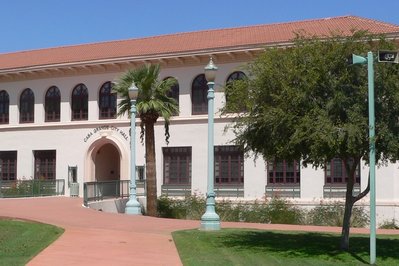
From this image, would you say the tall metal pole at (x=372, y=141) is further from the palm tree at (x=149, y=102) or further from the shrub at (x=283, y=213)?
the palm tree at (x=149, y=102)

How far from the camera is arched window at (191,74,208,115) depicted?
35019 millimetres

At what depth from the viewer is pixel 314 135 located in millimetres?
13531

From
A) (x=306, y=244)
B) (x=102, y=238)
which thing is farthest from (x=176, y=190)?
(x=306, y=244)

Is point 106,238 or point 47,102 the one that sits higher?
point 47,102

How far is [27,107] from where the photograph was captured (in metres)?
40.2

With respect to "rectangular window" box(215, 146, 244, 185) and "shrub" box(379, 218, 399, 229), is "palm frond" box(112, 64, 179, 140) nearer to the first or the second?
"rectangular window" box(215, 146, 244, 185)

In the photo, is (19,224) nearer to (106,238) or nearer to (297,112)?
(106,238)

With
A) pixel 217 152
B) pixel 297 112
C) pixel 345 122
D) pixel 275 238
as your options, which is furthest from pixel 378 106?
pixel 217 152

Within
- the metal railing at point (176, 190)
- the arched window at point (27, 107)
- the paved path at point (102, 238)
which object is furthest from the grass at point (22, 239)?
the arched window at point (27, 107)

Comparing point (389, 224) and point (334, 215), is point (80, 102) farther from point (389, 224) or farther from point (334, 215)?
point (389, 224)

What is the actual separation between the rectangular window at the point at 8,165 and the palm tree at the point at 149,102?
1296 cm

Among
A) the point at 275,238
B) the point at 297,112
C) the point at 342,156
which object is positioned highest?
the point at 297,112

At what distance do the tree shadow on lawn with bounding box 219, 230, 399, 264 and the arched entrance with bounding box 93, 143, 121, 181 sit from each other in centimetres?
2110

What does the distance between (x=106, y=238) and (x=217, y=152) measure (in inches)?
732
